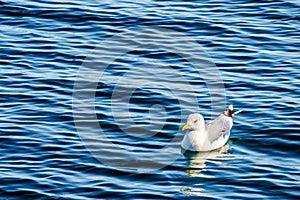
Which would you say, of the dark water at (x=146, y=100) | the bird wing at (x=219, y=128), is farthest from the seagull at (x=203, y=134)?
the dark water at (x=146, y=100)

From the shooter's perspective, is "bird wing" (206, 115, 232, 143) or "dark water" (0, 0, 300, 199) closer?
"dark water" (0, 0, 300, 199)

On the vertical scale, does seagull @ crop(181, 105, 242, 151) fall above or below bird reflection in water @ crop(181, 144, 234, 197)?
above

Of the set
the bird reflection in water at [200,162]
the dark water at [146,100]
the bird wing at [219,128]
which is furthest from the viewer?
the bird wing at [219,128]

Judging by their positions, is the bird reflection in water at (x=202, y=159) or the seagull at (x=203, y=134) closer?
the bird reflection in water at (x=202, y=159)

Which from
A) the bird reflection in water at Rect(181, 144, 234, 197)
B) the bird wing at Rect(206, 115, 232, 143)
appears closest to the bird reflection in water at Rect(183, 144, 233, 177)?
the bird reflection in water at Rect(181, 144, 234, 197)

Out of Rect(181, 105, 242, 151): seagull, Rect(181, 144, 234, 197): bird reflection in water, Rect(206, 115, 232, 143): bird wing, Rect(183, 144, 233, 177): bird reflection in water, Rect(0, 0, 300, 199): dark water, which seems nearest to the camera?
Rect(181, 144, 234, 197): bird reflection in water

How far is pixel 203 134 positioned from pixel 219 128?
1.05 feet

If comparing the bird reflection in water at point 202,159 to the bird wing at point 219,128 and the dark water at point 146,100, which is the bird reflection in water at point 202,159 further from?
the bird wing at point 219,128

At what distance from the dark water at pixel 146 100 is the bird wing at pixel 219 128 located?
0.97ft

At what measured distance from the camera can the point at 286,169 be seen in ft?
51.6

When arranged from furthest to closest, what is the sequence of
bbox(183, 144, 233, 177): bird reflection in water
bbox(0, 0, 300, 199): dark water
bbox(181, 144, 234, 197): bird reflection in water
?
bbox(183, 144, 233, 177): bird reflection in water < bbox(0, 0, 300, 199): dark water < bbox(181, 144, 234, 197): bird reflection in water

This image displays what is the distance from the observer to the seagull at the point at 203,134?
16.8m

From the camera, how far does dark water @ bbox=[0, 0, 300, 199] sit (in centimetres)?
1528

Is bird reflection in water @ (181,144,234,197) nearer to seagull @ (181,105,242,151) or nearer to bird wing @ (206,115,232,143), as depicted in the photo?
seagull @ (181,105,242,151)
